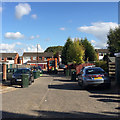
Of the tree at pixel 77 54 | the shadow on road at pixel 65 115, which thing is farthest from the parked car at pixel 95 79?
the tree at pixel 77 54

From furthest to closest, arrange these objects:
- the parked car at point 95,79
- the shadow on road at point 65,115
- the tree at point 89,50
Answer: the tree at point 89,50
the parked car at point 95,79
the shadow on road at point 65,115

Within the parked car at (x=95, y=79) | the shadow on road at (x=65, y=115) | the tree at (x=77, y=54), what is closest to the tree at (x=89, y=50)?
the tree at (x=77, y=54)

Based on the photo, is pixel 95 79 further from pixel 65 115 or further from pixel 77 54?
pixel 77 54

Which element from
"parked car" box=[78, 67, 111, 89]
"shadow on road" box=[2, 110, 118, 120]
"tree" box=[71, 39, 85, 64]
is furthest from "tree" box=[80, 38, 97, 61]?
"shadow on road" box=[2, 110, 118, 120]

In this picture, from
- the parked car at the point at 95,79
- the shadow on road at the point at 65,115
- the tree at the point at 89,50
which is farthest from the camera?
the tree at the point at 89,50

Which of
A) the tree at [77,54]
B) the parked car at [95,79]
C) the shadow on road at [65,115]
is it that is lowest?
the shadow on road at [65,115]

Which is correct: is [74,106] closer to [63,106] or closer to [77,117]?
[63,106]

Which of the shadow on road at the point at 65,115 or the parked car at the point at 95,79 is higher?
the parked car at the point at 95,79

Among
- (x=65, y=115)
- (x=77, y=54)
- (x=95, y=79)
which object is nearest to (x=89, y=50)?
(x=77, y=54)

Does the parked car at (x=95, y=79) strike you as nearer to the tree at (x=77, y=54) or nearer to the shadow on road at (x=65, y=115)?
the shadow on road at (x=65, y=115)

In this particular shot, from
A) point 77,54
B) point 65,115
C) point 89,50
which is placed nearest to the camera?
point 65,115

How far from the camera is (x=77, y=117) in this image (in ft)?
20.3

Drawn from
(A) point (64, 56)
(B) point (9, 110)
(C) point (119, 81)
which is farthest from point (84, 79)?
(A) point (64, 56)

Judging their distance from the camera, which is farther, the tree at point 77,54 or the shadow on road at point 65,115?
the tree at point 77,54
